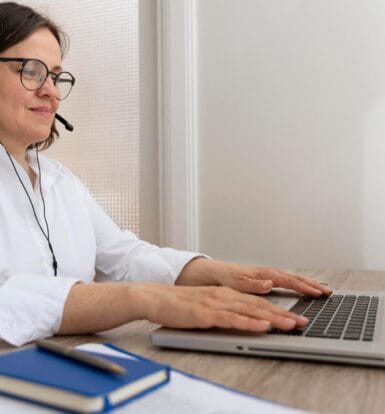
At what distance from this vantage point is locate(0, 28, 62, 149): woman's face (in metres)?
1.31

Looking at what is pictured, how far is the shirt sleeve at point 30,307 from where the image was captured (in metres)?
0.84

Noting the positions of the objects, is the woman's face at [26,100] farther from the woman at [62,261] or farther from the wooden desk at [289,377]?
the wooden desk at [289,377]

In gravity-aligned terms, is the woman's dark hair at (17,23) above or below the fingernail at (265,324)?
above

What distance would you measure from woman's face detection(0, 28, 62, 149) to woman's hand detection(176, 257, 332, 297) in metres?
0.48

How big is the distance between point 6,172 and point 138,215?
1.22 metres

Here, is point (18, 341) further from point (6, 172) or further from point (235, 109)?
point (235, 109)

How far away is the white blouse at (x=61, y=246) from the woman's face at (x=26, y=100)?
0.07 m

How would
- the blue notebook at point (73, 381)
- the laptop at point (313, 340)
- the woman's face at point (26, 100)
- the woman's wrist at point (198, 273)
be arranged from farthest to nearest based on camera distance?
1. the woman's face at point (26, 100)
2. the woman's wrist at point (198, 273)
3. the laptop at point (313, 340)
4. the blue notebook at point (73, 381)

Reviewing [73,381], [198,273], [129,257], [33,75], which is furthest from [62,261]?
[73,381]

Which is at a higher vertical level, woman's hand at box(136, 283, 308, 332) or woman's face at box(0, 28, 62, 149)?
woman's face at box(0, 28, 62, 149)

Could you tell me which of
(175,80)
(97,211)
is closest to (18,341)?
(97,211)

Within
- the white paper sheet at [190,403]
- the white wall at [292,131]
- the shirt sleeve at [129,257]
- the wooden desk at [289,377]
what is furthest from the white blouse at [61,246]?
the white wall at [292,131]

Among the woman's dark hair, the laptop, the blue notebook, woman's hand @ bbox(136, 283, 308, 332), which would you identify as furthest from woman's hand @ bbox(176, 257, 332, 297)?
the woman's dark hair

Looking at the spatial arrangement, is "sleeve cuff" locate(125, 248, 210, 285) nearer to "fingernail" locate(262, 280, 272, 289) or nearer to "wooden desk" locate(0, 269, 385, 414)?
"fingernail" locate(262, 280, 272, 289)
